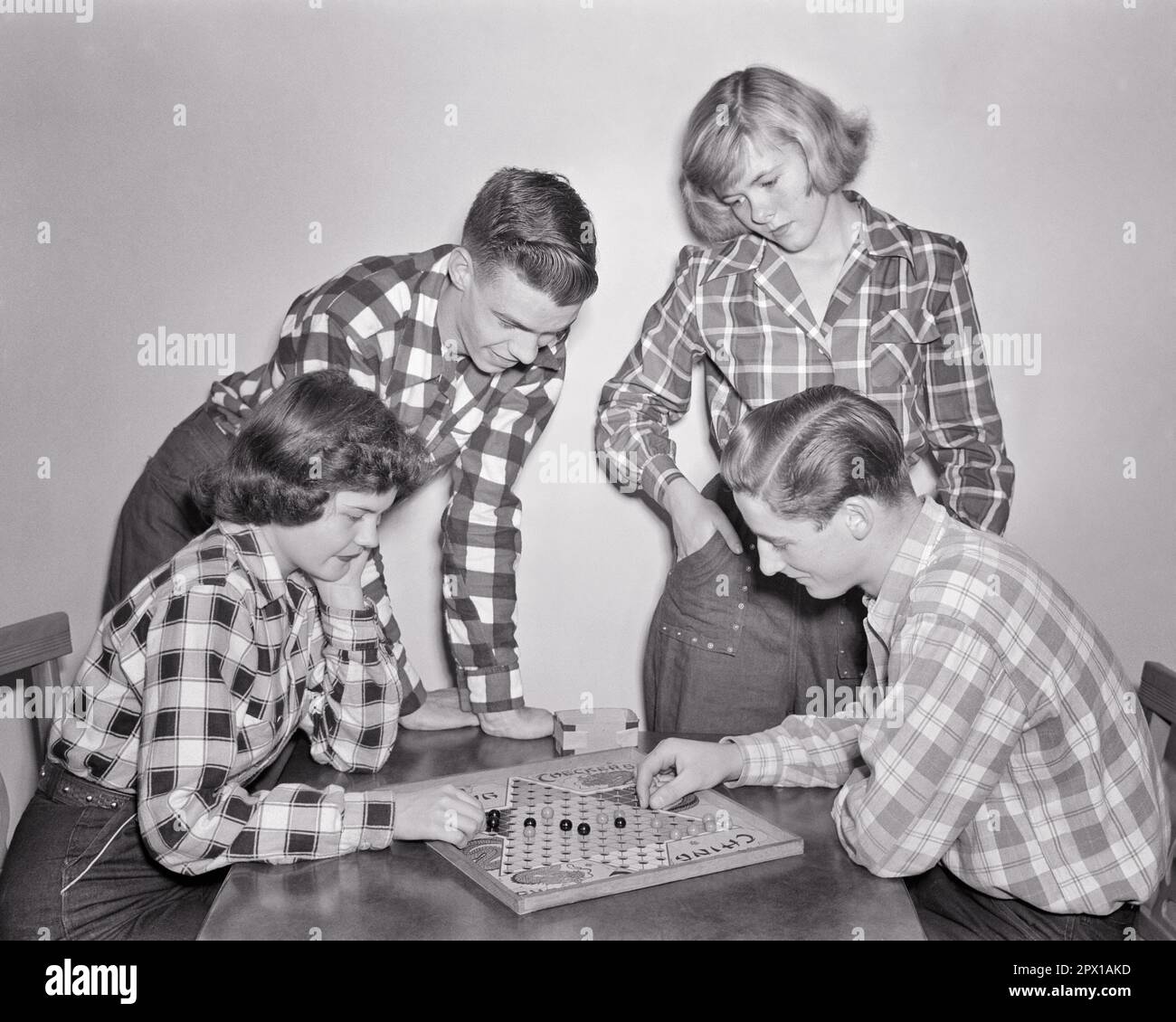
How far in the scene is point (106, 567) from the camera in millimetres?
3195

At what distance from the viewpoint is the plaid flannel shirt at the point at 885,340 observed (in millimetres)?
2596

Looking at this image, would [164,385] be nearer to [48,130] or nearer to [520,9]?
[48,130]

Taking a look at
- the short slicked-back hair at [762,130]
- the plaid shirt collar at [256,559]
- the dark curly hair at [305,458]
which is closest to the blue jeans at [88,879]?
the plaid shirt collar at [256,559]

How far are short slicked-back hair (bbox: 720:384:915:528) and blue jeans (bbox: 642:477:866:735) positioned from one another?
746mm

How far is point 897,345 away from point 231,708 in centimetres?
164

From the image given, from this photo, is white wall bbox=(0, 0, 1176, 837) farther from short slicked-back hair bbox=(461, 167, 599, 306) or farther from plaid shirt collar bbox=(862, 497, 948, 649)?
plaid shirt collar bbox=(862, 497, 948, 649)

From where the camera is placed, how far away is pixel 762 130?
2461 millimetres

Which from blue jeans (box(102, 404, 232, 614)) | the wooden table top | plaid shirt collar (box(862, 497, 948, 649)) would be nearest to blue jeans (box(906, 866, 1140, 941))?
the wooden table top

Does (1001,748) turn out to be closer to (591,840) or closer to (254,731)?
(591,840)

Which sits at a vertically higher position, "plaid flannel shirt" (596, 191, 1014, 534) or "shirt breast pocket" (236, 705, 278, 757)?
"plaid flannel shirt" (596, 191, 1014, 534)

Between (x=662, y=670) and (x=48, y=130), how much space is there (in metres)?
2.12

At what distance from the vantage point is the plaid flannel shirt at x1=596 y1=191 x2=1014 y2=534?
260 centimetres

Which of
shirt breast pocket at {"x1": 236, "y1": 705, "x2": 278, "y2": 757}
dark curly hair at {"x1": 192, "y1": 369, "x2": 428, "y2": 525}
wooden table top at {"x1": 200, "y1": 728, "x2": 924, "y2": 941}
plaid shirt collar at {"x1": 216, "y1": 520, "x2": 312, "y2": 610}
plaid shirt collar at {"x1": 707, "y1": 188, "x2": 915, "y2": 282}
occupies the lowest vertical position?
wooden table top at {"x1": 200, "y1": 728, "x2": 924, "y2": 941}
